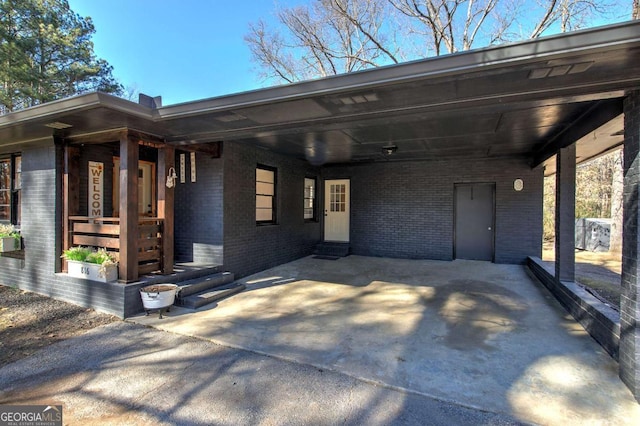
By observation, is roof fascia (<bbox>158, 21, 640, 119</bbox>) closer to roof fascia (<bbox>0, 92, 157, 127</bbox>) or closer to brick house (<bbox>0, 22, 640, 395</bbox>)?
brick house (<bbox>0, 22, 640, 395</bbox>)

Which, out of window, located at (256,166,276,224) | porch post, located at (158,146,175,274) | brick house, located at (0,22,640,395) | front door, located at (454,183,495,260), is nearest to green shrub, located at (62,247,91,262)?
brick house, located at (0,22,640,395)

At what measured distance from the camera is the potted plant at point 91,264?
4371 mm

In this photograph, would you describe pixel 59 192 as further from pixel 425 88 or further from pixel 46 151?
pixel 425 88

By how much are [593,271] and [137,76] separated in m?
21.8

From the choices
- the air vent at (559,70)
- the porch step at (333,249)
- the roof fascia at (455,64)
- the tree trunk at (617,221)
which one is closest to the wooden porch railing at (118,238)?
the roof fascia at (455,64)

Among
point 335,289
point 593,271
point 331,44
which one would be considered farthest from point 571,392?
Answer: point 331,44

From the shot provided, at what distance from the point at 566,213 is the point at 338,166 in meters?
5.68

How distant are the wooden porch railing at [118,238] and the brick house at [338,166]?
0.03 meters

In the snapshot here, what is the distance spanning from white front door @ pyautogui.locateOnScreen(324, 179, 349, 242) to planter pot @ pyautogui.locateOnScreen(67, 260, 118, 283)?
19.5ft

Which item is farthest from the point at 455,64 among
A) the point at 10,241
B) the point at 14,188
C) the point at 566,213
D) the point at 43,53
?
the point at 43,53

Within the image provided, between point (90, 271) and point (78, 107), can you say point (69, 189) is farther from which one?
point (78, 107)

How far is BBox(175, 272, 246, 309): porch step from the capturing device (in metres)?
4.56

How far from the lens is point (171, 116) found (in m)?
3.88

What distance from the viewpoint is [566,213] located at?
4.74 meters
